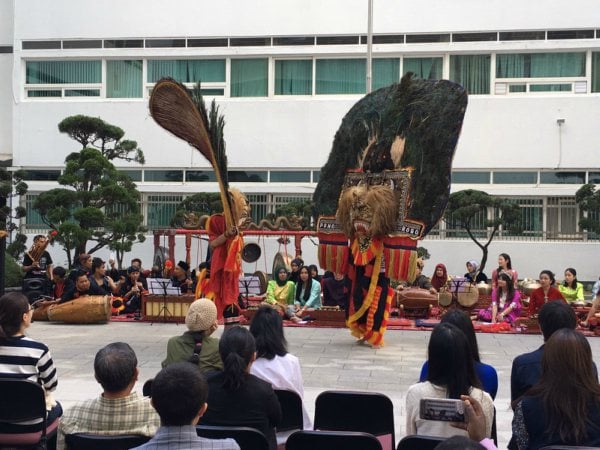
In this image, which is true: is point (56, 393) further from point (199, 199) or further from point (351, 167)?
point (199, 199)

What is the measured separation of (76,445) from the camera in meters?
3.82

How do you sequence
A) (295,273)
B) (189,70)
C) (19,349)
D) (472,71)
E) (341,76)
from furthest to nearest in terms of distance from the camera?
1. (189,70)
2. (341,76)
3. (472,71)
4. (295,273)
5. (19,349)

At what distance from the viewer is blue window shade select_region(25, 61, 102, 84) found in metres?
25.7

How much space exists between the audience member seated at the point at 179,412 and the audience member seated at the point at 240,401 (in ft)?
3.33

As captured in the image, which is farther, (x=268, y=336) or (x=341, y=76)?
(x=341, y=76)

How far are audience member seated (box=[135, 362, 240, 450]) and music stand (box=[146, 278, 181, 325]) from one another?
35.4ft

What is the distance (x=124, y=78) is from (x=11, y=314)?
21.5 metres

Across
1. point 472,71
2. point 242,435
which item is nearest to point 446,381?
point 242,435

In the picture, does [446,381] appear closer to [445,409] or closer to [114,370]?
[445,409]

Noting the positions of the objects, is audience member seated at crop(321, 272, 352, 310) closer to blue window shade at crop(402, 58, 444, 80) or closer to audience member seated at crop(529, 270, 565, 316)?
audience member seated at crop(529, 270, 565, 316)

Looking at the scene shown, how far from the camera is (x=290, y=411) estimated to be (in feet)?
16.2

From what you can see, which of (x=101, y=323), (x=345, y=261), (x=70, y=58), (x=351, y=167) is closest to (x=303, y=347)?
(x=345, y=261)

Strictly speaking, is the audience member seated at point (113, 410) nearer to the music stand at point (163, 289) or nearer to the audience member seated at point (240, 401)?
the audience member seated at point (240, 401)

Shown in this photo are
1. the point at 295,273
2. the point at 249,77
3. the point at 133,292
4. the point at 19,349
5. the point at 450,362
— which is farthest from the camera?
the point at 249,77
